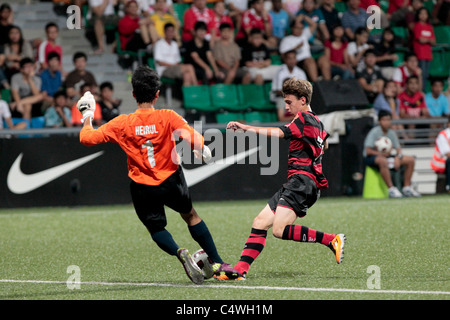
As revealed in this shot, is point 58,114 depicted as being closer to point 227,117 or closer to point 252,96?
point 227,117

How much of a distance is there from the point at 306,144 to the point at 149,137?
51.7 inches

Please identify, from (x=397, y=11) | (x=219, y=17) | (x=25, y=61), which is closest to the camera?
(x=25, y=61)

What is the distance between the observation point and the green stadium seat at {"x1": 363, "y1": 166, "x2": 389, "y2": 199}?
48.8ft

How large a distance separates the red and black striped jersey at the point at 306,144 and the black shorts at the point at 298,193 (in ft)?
0.20

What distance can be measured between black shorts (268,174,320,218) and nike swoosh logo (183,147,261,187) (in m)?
7.03

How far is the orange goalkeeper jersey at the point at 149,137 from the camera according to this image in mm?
6754

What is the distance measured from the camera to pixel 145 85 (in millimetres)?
6754

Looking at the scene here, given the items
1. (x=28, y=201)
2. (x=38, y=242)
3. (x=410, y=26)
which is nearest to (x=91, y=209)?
(x=28, y=201)

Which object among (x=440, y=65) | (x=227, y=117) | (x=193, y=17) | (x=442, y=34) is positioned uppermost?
(x=193, y=17)

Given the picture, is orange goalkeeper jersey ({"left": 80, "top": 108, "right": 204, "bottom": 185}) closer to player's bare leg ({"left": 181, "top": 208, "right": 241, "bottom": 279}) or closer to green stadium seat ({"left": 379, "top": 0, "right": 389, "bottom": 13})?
player's bare leg ({"left": 181, "top": 208, "right": 241, "bottom": 279})

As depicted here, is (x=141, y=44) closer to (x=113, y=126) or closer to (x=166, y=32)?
(x=166, y=32)

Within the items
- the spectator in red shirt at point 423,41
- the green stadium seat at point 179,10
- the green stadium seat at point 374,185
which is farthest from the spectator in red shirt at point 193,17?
A: the spectator in red shirt at point 423,41

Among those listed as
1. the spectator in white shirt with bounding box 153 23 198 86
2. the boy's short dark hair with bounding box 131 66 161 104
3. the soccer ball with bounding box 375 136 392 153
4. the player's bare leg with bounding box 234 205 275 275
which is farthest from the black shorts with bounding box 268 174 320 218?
the spectator in white shirt with bounding box 153 23 198 86

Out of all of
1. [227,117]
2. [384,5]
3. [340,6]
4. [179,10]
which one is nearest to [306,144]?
[227,117]
